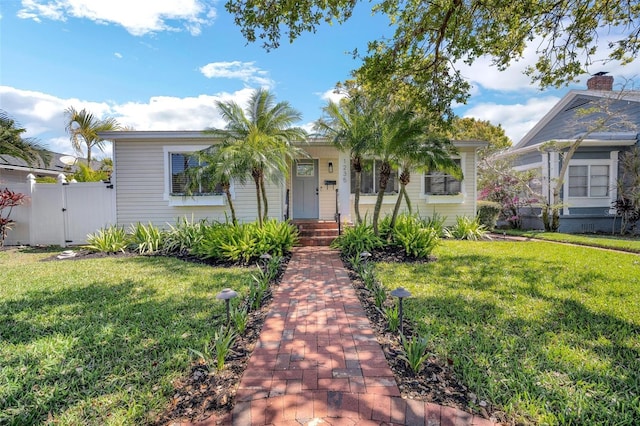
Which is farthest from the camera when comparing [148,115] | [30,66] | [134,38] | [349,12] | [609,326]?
[148,115]

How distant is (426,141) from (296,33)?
402cm

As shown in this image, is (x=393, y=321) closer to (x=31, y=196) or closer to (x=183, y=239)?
(x=183, y=239)

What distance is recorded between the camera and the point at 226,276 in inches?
242

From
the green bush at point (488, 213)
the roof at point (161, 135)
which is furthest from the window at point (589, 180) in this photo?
the roof at point (161, 135)

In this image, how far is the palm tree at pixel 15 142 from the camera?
9289mm

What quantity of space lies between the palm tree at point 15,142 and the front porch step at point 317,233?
29.0 ft

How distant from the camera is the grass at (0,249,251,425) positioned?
235cm

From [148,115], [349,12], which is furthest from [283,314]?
[148,115]

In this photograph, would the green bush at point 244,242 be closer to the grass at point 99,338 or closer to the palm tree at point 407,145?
the grass at point 99,338

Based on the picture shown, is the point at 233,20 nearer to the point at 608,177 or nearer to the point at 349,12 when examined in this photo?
the point at 349,12

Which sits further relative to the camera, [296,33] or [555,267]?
[555,267]

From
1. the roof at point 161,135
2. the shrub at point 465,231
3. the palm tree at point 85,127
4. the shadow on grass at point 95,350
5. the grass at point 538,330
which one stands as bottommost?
the shadow on grass at point 95,350

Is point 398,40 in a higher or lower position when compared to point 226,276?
higher

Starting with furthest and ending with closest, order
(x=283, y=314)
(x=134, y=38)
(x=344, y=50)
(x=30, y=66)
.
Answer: (x=134, y=38), (x=30, y=66), (x=344, y=50), (x=283, y=314)
